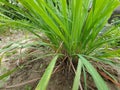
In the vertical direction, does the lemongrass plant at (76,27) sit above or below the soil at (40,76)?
above

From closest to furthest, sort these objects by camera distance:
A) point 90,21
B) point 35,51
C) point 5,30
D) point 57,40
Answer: point 90,21, point 57,40, point 35,51, point 5,30

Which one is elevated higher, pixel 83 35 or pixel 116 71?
pixel 83 35

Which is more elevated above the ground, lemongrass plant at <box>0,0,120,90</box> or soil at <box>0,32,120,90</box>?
lemongrass plant at <box>0,0,120,90</box>

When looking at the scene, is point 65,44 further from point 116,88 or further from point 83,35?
point 116,88

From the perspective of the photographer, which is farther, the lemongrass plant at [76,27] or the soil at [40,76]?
the soil at [40,76]

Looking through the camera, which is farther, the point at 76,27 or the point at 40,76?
the point at 40,76

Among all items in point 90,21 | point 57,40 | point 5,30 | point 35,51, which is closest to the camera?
point 90,21

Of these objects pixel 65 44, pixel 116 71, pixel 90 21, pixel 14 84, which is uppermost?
pixel 90 21

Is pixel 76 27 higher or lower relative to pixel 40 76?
higher

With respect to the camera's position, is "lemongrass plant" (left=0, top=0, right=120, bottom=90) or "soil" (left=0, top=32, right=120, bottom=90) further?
"soil" (left=0, top=32, right=120, bottom=90)

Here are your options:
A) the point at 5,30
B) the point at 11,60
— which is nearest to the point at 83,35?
the point at 11,60

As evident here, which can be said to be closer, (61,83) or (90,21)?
(90,21)
